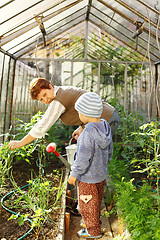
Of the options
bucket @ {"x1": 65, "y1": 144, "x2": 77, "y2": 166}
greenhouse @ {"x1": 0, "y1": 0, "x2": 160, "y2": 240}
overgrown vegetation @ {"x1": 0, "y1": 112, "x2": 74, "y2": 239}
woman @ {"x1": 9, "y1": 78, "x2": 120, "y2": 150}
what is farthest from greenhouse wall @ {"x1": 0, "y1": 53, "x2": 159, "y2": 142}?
woman @ {"x1": 9, "y1": 78, "x2": 120, "y2": 150}

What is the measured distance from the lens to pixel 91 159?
189 centimetres

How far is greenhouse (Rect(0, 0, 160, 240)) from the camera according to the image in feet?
7.41

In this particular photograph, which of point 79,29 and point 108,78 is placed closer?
point 79,29

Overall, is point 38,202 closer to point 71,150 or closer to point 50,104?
point 71,150

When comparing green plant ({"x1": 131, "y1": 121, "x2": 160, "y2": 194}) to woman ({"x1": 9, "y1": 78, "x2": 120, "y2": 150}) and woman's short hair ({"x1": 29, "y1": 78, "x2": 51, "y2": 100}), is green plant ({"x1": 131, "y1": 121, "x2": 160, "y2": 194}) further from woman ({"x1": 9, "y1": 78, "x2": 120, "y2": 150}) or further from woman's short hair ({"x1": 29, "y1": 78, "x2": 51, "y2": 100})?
woman's short hair ({"x1": 29, "y1": 78, "x2": 51, "y2": 100})

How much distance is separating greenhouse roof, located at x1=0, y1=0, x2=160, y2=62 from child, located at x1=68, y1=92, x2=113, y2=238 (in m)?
2.06

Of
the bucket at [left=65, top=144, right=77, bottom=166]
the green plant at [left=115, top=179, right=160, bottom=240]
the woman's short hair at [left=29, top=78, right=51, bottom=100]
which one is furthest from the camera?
the bucket at [left=65, top=144, right=77, bottom=166]

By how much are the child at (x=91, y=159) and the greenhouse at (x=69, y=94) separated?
0.08m

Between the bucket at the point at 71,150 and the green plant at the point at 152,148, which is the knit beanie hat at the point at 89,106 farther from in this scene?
the bucket at the point at 71,150

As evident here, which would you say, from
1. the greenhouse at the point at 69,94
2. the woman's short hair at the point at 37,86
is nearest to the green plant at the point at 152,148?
the greenhouse at the point at 69,94

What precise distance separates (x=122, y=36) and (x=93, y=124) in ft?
12.9

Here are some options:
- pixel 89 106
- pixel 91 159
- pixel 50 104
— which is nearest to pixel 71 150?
pixel 50 104

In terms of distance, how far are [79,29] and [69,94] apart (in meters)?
3.83

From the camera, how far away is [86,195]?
1.95 m
